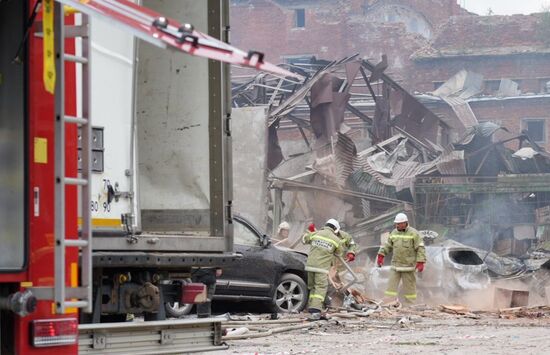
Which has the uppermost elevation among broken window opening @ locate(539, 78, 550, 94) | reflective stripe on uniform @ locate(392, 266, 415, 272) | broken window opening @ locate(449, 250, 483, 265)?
broken window opening @ locate(539, 78, 550, 94)

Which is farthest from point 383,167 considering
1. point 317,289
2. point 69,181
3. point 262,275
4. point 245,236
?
point 69,181

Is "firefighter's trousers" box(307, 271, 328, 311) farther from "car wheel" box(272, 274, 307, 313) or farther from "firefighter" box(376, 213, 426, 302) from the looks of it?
Answer: "firefighter" box(376, 213, 426, 302)

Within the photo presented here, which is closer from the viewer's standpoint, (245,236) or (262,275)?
(262,275)

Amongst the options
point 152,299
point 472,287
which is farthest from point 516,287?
point 152,299

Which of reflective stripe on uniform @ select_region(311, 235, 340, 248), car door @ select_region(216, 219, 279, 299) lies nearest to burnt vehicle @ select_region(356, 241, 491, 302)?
reflective stripe on uniform @ select_region(311, 235, 340, 248)

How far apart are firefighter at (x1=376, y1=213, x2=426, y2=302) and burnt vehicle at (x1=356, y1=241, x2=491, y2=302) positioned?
1683 millimetres

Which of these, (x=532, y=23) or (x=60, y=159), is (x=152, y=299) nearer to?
(x=60, y=159)

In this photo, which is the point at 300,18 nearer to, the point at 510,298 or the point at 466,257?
the point at 466,257

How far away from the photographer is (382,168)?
114 feet

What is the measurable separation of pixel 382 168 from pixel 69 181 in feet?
95.5

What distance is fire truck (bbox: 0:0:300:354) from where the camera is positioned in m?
5.96

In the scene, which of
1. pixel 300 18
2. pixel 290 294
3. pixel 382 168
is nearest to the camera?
pixel 290 294

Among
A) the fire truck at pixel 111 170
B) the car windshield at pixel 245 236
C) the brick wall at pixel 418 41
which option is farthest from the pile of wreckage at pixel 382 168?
the fire truck at pixel 111 170

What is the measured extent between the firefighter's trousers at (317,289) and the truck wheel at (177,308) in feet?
25.9
